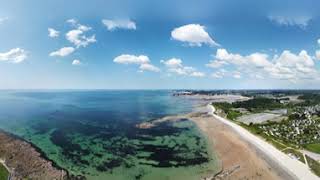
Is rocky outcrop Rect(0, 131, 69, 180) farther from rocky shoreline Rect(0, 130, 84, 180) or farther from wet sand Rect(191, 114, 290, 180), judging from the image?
wet sand Rect(191, 114, 290, 180)

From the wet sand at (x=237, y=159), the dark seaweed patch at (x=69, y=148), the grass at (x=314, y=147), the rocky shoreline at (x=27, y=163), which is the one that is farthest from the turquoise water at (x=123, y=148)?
the grass at (x=314, y=147)

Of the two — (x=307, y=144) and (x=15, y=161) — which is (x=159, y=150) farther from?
(x=307, y=144)

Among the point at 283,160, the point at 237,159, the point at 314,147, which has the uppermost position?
the point at 314,147

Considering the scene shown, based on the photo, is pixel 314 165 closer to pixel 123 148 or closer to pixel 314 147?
pixel 314 147

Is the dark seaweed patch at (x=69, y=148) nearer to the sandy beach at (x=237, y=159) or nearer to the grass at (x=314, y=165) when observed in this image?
the sandy beach at (x=237, y=159)

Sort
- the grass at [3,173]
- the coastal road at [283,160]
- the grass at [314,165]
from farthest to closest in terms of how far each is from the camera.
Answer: the grass at [314,165]
the coastal road at [283,160]
the grass at [3,173]

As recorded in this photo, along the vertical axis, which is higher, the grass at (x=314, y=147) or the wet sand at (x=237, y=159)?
the grass at (x=314, y=147)

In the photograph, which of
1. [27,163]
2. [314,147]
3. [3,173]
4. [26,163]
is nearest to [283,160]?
[314,147]

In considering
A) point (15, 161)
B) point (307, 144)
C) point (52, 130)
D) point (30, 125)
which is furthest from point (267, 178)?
point (30, 125)

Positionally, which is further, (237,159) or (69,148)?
(69,148)
